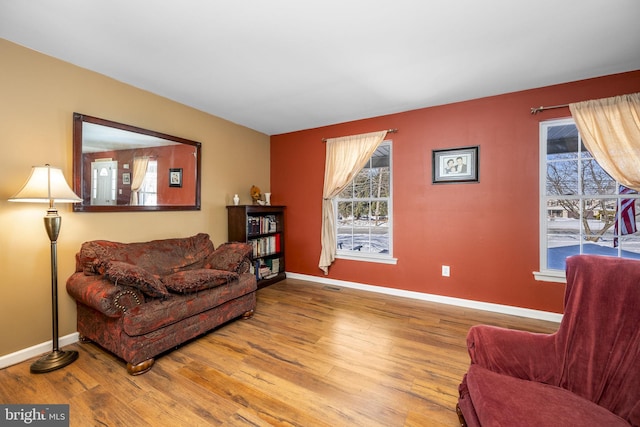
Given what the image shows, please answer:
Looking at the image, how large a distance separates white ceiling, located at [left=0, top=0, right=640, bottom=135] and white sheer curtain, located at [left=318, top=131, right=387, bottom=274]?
807mm

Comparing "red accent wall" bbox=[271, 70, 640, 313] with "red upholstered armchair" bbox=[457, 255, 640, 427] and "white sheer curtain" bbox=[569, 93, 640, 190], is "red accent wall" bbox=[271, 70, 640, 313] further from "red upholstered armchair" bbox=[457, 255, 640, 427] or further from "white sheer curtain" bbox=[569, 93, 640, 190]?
"red upholstered armchair" bbox=[457, 255, 640, 427]

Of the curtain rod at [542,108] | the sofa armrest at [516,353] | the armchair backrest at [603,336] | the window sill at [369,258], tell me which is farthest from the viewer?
the window sill at [369,258]

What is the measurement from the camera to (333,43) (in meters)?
2.05

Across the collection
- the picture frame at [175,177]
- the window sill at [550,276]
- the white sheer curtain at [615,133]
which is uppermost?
the white sheer curtain at [615,133]

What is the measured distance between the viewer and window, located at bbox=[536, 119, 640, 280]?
8.37 ft

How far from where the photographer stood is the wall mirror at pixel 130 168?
234 cm

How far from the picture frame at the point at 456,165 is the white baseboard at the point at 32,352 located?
4045mm

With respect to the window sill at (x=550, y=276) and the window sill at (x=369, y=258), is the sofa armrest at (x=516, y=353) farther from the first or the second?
the window sill at (x=369, y=258)

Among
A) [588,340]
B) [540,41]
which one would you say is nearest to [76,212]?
[588,340]

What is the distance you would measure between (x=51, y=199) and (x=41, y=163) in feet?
1.81

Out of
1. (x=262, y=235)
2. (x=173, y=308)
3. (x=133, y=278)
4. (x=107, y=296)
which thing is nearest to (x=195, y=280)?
(x=173, y=308)

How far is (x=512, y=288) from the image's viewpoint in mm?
2898

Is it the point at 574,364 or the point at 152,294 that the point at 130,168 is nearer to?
the point at 152,294

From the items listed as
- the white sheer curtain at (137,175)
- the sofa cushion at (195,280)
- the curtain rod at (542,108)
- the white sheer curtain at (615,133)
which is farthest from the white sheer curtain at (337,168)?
the white sheer curtain at (137,175)
